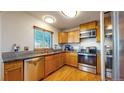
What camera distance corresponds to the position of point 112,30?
773 millimetres

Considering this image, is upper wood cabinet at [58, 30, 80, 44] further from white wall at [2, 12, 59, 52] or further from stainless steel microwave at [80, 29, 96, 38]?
white wall at [2, 12, 59, 52]

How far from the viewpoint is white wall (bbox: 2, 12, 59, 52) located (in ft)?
3.67

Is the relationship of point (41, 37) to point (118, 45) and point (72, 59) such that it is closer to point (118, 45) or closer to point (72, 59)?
point (72, 59)

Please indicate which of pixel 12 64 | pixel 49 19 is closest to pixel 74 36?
pixel 49 19

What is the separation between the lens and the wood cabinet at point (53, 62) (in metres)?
1.88

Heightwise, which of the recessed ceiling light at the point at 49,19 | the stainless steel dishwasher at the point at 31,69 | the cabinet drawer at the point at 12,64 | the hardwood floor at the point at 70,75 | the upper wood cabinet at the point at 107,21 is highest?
the recessed ceiling light at the point at 49,19

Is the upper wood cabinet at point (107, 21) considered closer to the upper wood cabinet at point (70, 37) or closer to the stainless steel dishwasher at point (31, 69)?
the upper wood cabinet at point (70, 37)

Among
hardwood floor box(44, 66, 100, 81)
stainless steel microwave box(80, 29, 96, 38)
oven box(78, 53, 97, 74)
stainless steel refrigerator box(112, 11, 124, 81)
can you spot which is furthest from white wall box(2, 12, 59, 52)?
oven box(78, 53, 97, 74)

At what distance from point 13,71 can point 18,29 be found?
1.80 ft

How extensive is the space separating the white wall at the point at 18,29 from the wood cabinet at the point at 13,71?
20cm

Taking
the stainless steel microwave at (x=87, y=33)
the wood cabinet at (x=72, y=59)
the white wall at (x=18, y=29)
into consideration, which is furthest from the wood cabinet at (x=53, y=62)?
the white wall at (x=18, y=29)

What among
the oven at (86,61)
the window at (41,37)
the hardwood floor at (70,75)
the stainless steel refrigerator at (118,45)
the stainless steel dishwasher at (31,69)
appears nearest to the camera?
the stainless steel refrigerator at (118,45)
